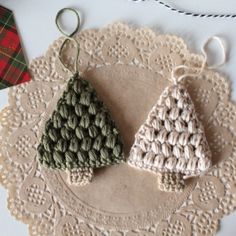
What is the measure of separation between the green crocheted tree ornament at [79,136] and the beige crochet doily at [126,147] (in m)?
0.03

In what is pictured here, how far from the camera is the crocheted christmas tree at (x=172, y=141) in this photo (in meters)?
0.82

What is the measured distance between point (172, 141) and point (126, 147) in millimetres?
94

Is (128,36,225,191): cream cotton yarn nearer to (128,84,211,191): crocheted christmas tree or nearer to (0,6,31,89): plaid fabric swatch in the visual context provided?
(128,84,211,191): crocheted christmas tree

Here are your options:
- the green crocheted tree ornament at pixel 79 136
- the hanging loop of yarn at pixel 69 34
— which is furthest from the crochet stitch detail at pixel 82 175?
the hanging loop of yarn at pixel 69 34

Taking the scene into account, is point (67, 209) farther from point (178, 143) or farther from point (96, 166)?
point (178, 143)

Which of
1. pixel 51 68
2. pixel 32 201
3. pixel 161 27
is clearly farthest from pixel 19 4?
pixel 32 201

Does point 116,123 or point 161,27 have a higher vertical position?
point 161,27

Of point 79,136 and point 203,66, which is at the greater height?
point 203,66

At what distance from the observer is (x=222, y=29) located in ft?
2.88

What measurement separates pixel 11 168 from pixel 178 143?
34cm

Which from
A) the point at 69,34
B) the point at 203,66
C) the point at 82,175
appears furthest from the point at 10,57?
the point at 203,66

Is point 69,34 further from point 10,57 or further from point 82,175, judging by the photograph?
point 82,175

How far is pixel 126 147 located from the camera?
84cm

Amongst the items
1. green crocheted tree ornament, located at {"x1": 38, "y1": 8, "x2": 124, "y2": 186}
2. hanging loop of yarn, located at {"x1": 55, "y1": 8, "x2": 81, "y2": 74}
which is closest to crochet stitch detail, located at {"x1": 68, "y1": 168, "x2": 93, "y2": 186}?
green crocheted tree ornament, located at {"x1": 38, "y1": 8, "x2": 124, "y2": 186}
